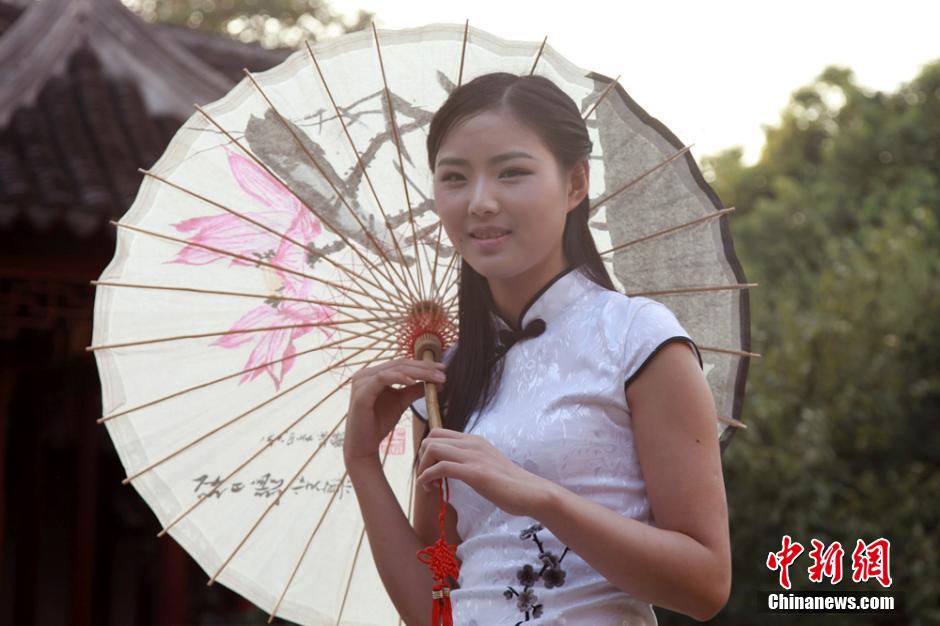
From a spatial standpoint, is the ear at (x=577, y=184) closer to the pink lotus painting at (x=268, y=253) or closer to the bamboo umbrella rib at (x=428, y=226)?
the bamboo umbrella rib at (x=428, y=226)

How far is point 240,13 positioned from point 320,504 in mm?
18452

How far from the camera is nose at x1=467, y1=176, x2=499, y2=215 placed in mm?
1708

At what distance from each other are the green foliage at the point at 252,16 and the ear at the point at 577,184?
1802 cm

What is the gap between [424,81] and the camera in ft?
6.84

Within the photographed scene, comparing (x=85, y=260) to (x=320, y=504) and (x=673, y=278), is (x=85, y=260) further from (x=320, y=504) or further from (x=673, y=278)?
(x=673, y=278)

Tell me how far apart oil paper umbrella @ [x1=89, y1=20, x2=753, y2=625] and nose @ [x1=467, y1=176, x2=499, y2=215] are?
37 cm

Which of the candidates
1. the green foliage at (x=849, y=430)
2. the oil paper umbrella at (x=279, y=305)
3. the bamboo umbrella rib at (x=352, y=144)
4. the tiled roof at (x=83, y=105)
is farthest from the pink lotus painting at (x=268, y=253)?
the green foliage at (x=849, y=430)

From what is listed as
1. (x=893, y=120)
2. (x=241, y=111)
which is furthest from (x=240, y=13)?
(x=241, y=111)

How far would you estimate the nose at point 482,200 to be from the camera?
171cm

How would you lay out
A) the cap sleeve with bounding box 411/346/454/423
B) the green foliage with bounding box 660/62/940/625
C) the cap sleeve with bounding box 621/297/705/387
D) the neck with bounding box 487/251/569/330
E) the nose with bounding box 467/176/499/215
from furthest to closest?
the green foliage with bounding box 660/62/940/625 → the cap sleeve with bounding box 411/346/454/423 → the neck with bounding box 487/251/569/330 → the nose with bounding box 467/176/499/215 → the cap sleeve with bounding box 621/297/705/387

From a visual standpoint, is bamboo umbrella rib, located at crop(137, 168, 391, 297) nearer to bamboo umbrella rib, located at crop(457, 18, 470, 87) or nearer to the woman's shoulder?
bamboo umbrella rib, located at crop(457, 18, 470, 87)

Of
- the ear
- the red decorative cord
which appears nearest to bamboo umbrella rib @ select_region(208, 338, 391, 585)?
the red decorative cord

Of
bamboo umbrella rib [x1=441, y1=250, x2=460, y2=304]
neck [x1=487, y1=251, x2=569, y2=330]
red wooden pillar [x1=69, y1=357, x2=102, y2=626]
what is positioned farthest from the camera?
red wooden pillar [x1=69, y1=357, x2=102, y2=626]

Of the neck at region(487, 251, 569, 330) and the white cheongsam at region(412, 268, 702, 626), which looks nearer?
the white cheongsam at region(412, 268, 702, 626)
